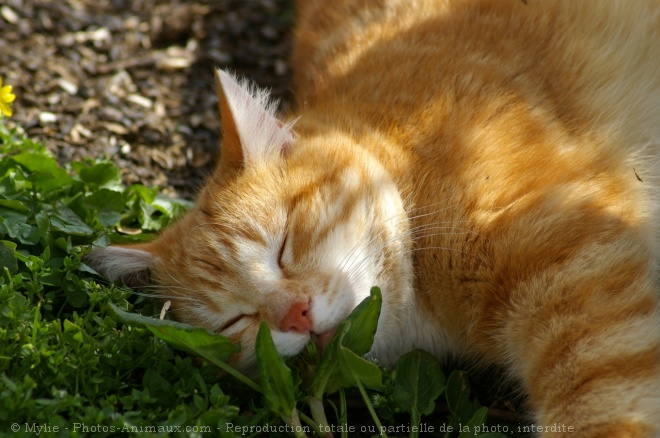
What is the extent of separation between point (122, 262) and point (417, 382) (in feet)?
3.94

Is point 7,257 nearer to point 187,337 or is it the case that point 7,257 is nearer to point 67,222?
point 67,222

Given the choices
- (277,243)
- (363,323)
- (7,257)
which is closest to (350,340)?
(363,323)

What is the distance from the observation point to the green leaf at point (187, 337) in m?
2.32

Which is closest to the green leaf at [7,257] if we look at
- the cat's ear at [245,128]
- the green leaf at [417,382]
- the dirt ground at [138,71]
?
the cat's ear at [245,128]

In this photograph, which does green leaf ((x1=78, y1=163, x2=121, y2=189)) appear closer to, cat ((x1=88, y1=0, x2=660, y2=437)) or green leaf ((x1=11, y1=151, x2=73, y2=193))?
green leaf ((x1=11, y1=151, x2=73, y2=193))

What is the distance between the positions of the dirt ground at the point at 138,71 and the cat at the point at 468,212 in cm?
106

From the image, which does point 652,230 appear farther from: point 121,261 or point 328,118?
point 121,261

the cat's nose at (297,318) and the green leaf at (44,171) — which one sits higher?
the green leaf at (44,171)

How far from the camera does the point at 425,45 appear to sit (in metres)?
3.14

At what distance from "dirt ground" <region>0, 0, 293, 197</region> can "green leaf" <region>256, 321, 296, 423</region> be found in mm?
1780

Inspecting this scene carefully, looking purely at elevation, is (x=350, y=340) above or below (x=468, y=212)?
below

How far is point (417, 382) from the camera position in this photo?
2537 millimetres

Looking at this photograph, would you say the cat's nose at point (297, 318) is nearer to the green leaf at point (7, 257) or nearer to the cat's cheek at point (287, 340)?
the cat's cheek at point (287, 340)

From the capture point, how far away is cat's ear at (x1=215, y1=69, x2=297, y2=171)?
2.73 meters
